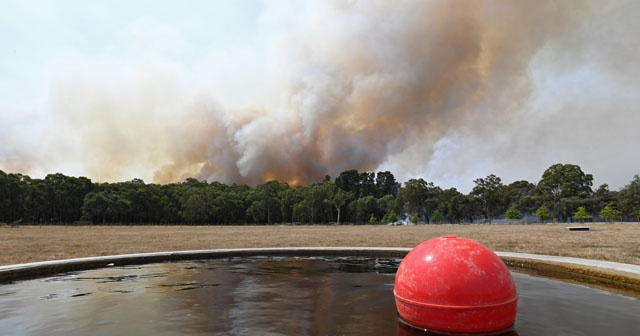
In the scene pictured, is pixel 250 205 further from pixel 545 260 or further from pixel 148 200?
pixel 545 260

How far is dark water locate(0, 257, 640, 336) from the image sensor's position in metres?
9.50

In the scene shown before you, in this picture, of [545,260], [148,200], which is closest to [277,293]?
[545,260]

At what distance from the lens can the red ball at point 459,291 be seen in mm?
8133

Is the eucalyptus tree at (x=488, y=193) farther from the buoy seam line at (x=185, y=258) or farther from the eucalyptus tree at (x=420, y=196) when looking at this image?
the buoy seam line at (x=185, y=258)

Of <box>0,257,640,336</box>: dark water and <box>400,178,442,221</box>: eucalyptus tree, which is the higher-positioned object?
<box>400,178,442,221</box>: eucalyptus tree

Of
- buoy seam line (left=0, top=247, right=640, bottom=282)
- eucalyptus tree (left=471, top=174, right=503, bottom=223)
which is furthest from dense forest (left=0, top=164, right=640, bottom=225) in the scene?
buoy seam line (left=0, top=247, right=640, bottom=282)

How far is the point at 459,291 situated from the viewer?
8.12 meters

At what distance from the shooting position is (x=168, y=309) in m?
11.4

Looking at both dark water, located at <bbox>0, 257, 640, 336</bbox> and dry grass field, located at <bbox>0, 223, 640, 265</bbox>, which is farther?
dry grass field, located at <bbox>0, 223, 640, 265</bbox>

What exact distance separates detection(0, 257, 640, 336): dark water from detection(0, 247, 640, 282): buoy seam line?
1046 mm

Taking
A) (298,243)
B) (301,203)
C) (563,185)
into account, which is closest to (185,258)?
(298,243)

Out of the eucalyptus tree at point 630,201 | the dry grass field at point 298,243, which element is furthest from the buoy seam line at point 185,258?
the eucalyptus tree at point 630,201

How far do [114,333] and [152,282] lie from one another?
6733mm

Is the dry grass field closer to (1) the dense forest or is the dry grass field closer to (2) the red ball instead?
(2) the red ball
